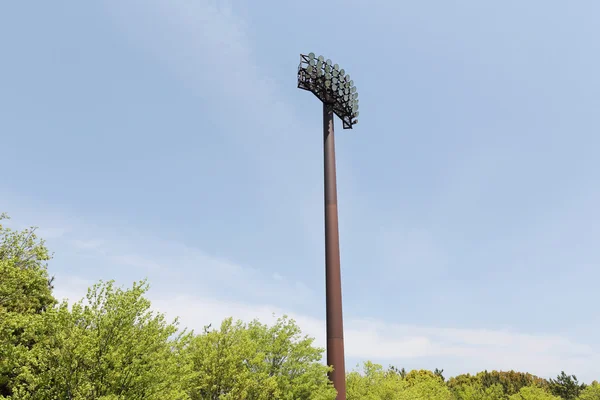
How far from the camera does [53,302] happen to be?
3784cm

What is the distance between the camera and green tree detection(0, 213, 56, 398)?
57.3 feet

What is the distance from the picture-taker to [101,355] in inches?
659

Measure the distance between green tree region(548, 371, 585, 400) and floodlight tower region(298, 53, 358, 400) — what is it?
272ft

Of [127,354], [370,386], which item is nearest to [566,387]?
[370,386]

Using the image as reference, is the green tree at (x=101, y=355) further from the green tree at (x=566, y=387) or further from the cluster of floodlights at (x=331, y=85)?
the green tree at (x=566, y=387)

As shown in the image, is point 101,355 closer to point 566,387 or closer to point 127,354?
point 127,354

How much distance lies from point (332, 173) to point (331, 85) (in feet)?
28.7

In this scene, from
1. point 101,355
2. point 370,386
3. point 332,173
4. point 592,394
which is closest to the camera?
point 101,355

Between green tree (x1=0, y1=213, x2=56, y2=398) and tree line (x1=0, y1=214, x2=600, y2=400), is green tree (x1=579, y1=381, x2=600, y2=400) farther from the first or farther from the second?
green tree (x1=0, y1=213, x2=56, y2=398)

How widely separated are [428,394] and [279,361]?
41.7 meters


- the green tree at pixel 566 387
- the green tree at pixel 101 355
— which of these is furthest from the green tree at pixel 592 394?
the green tree at pixel 101 355

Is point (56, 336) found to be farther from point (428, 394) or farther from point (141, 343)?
point (428, 394)

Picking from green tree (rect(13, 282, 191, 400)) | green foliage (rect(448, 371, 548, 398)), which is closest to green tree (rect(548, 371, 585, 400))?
green foliage (rect(448, 371, 548, 398))

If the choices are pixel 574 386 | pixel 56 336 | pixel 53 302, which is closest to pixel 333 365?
pixel 56 336
